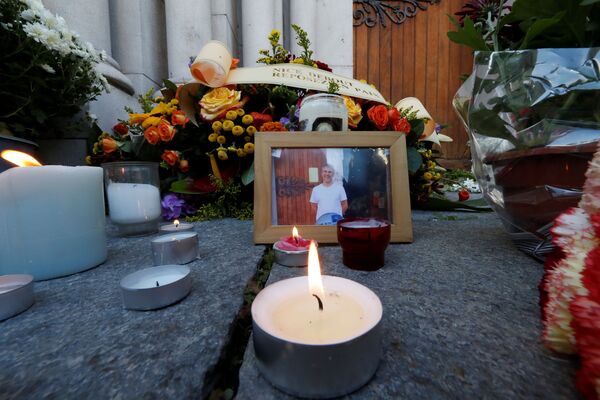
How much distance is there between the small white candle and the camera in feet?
2.86

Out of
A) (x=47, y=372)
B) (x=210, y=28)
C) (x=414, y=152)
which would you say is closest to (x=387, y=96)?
(x=210, y=28)

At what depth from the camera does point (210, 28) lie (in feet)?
6.37

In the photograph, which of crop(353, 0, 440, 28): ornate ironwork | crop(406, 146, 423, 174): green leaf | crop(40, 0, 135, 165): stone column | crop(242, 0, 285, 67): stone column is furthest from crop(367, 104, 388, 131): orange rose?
crop(353, 0, 440, 28): ornate ironwork

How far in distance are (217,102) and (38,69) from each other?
635 millimetres

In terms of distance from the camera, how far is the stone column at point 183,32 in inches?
73.2

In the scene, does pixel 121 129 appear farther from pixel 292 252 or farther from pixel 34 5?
pixel 292 252

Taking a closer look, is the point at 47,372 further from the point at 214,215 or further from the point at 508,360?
the point at 214,215

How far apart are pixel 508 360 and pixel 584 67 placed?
1.96 feet

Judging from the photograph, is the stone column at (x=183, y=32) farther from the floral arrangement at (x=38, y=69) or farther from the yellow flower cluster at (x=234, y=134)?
the yellow flower cluster at (x=234, y=134)

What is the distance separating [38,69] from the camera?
3.43 feet

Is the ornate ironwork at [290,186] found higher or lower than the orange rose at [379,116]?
lower

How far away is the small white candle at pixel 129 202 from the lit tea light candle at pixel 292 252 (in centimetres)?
49

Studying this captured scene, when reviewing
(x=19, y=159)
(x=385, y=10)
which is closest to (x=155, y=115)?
(x=19, y=159)

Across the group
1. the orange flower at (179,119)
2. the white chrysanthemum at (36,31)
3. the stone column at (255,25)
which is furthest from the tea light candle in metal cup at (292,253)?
the stone column at (255,25)
